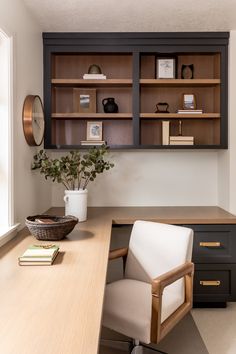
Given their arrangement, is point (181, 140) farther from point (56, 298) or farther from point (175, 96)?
point (56, 298)

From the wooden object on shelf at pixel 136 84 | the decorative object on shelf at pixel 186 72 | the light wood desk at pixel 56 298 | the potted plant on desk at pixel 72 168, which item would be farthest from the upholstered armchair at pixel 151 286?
the decorative object on shelf at pixel 186 72

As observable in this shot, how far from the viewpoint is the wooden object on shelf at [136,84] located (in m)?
3.07

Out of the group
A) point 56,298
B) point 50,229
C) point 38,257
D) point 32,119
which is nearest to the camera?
point 56,298

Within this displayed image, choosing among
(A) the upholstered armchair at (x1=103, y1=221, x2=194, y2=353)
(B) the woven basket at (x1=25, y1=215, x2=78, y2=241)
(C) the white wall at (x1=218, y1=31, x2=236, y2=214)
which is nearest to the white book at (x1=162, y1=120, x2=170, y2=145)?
(C) the white wall at (x1=218, y1=31, x2=236, y2=214)

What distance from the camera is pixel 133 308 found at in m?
1.88

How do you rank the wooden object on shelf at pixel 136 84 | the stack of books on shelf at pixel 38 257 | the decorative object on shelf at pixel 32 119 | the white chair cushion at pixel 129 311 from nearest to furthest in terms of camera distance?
the stack of books on shelf at pixel 38 257, the white chair cushion at pixel 129 311, the decorative object on shelf at pixel 32 119, the wooden object on shelf at pixel 136 84

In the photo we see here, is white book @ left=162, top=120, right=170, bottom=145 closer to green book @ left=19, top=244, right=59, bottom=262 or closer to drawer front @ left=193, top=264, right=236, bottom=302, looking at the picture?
drawer front @ left=193, top=264, right=236, bottom=302

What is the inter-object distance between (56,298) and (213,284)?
1.94 meters

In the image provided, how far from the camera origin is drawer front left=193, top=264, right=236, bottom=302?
2.85 metres

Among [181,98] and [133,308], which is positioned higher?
[181,98]

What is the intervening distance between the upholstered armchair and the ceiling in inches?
62.3

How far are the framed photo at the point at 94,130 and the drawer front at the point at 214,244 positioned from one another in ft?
4.06

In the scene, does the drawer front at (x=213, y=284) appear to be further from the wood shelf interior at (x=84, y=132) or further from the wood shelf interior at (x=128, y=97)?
the wood shelf interior at (x=84, y=132)

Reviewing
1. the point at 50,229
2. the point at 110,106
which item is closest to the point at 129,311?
the point at 50,229
